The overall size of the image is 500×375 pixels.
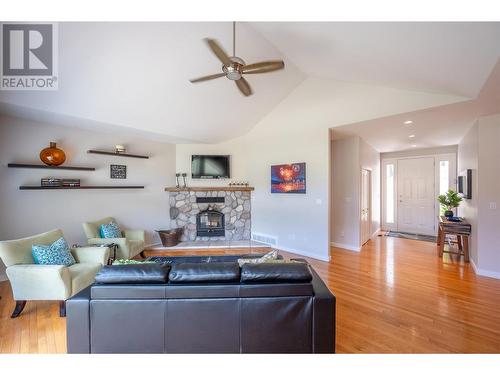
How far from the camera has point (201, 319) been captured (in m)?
1.59

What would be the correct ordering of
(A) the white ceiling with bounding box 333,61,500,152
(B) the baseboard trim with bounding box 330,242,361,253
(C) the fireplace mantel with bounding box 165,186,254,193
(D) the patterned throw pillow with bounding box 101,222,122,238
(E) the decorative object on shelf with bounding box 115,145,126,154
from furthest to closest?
(C) the fireplace mantel with bounding box 165,186,254,193
(B) the baseboard trim with bounding box 330,242,361,253
(E) the decorative object on shelf with bounding box 115,145,126,154
(D) the patterned throw pillow with bounding box 101,222,122,238
(A) the white ceiling with bounding box 333,61,500,152

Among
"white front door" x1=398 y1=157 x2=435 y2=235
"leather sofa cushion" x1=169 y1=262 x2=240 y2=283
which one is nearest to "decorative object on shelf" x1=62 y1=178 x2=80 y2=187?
"leather sofa cushion" x1=169 y1=262 x2=240 y2=283

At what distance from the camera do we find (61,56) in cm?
245

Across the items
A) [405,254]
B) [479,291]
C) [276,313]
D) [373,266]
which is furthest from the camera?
[405,254]

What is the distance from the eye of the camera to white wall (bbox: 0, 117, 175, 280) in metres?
3.38

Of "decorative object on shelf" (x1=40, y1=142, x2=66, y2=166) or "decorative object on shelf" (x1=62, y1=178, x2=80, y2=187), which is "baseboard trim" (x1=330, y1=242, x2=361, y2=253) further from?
"decorative object on shelf" (x1=40, y1=142, x2=66, y2=166)

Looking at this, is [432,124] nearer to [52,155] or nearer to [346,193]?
[346,193]

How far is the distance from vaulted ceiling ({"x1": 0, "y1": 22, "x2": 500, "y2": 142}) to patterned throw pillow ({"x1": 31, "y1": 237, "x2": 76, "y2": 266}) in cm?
195

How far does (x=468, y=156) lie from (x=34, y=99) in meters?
7.28

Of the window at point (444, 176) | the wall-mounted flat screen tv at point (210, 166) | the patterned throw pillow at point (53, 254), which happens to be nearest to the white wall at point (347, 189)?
the window at point (444, 176)

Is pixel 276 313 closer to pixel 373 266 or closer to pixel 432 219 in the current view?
pixel 373 266

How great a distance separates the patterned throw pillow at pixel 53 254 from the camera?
2.47m

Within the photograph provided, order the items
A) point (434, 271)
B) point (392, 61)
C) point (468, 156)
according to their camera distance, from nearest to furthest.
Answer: point (392, 61) → point (434, 271) → point (468, 156)
